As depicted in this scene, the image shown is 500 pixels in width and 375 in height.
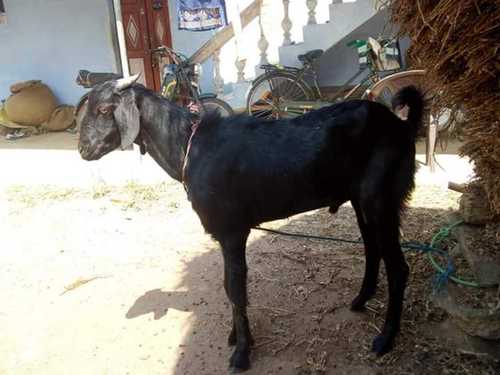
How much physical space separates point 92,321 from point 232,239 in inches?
57.4

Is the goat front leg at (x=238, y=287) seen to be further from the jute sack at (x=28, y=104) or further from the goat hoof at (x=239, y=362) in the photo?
the jute sack at (x=28, y=104)

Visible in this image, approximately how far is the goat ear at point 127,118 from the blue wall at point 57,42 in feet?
23.4

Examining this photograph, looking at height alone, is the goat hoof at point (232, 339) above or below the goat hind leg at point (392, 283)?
below

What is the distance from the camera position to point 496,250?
311 cm

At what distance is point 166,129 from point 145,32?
6562 mm

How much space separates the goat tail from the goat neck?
1.30 metres

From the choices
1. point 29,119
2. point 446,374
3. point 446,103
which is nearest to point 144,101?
point 446,103

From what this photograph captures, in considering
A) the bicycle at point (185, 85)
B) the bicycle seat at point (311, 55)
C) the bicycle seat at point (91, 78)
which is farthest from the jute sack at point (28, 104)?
the bicycle seat at point (311, 55)

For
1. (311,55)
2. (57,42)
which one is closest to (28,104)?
(57,42)

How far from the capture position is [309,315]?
137 inches

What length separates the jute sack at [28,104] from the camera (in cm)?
1018

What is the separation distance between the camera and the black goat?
2885 millimetres

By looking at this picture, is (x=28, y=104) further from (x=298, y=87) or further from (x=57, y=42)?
(x=298, y=87)

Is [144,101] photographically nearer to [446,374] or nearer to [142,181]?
[446,374]
